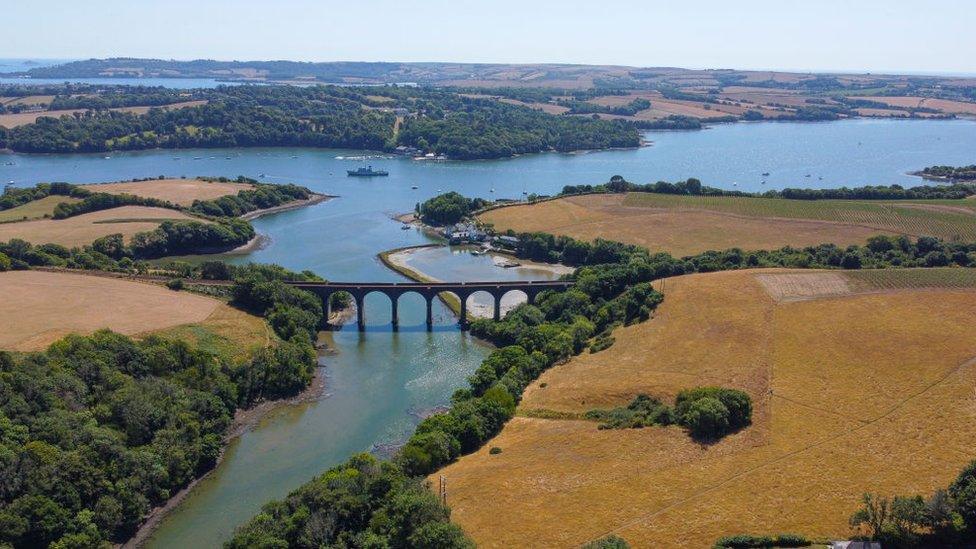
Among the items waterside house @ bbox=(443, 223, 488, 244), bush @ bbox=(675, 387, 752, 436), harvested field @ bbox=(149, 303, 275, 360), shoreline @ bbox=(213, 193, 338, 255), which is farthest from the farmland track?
shoreline @ bbox=(213, 193, 338, 255)

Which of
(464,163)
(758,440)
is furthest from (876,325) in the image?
(464,163)

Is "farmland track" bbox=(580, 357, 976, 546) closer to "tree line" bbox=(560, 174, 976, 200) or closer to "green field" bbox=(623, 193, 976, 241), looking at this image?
"green field" bbox=(623, 193, 976, 241)

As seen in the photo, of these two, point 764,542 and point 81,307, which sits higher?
point 81,307

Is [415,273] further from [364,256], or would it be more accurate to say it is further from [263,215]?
[263,215]

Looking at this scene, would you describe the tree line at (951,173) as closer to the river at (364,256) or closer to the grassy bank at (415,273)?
the river at (364,256)

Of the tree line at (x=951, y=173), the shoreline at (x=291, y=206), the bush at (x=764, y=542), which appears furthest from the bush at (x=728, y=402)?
the tree line at (x=951, y=173)

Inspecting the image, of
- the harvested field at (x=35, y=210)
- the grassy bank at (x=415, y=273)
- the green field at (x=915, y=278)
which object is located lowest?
the grassy bank at (x=415, y=273)

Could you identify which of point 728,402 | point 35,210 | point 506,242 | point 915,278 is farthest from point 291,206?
point 728,402
